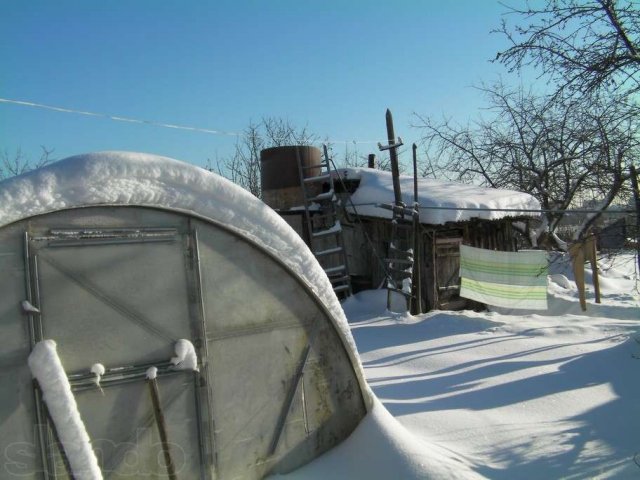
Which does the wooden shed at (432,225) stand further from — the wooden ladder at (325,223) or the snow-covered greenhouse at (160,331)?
the snow-covered greenhouse at (160,331)

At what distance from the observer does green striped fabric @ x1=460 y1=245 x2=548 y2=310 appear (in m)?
10.6

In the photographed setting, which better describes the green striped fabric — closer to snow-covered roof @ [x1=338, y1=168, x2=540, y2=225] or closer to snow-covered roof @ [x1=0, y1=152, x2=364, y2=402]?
snow-covered roof @ [x1=338, y1=168, x2=540, y2=225]

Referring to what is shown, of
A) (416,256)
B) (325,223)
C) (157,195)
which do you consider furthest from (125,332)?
(325,223)

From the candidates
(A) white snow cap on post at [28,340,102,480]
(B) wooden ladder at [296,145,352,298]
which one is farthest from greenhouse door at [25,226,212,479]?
(B) wooden ladder at [296,145,352,298]

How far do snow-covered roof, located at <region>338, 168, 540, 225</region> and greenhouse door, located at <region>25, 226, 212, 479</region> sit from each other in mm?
7980

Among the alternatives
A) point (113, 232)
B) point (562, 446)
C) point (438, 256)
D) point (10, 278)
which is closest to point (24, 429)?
point (10, 278)

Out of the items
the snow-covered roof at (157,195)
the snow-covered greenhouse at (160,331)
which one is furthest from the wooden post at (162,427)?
the snow-covered roof at (157,195)

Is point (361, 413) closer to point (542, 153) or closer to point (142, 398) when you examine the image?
point (142, 398)

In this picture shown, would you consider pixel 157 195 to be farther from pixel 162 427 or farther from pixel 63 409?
pixel 162 427

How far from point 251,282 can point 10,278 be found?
64.2 inches

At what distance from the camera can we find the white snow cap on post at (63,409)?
290 centimetres

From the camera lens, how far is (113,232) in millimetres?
3436

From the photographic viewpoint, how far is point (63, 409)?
117 inches

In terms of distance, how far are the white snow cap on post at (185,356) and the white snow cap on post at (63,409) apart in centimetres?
71
